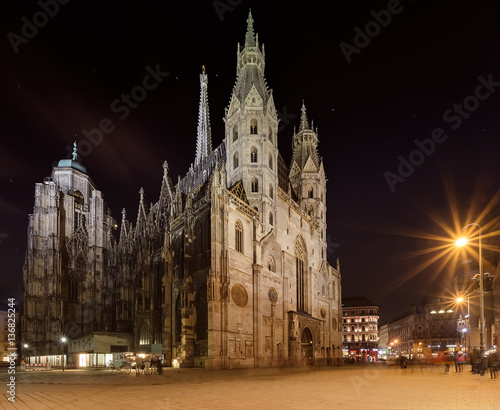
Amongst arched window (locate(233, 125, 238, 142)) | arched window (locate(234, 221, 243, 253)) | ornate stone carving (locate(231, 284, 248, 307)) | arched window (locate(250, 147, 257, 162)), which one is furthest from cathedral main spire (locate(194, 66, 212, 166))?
ornate stone carving (locate(231, 284, 248, 307))

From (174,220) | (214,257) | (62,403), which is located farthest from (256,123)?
(62,403)

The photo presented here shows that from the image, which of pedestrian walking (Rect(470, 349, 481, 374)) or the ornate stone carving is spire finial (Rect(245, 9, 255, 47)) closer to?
the ornate stone carving

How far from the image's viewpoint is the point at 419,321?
13050cm

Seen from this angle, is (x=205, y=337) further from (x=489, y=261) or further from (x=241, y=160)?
(x=489, y=261)

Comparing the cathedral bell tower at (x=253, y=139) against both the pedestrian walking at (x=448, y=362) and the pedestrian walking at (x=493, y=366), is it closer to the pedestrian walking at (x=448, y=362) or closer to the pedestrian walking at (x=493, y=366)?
the pedestrian walking at (x=448, y=362)

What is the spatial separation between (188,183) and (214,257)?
34221 millimetres

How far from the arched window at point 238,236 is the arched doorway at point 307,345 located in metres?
17.7

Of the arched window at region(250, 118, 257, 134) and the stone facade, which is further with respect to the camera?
the arched window at region(250, 118, 257, 134)

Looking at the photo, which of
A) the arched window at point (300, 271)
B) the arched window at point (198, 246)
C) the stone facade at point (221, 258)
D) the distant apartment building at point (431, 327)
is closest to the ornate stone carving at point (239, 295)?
the stone facade at point (221, 258)

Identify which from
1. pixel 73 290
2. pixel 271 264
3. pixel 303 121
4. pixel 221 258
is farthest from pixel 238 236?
pixel 73 290

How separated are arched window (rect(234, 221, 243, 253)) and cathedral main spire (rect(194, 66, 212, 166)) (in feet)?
101

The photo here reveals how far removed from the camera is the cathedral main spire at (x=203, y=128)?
7531 cm

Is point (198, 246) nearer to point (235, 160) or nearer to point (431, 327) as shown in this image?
point (235, 160)

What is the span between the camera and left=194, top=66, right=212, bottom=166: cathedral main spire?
247 ft
